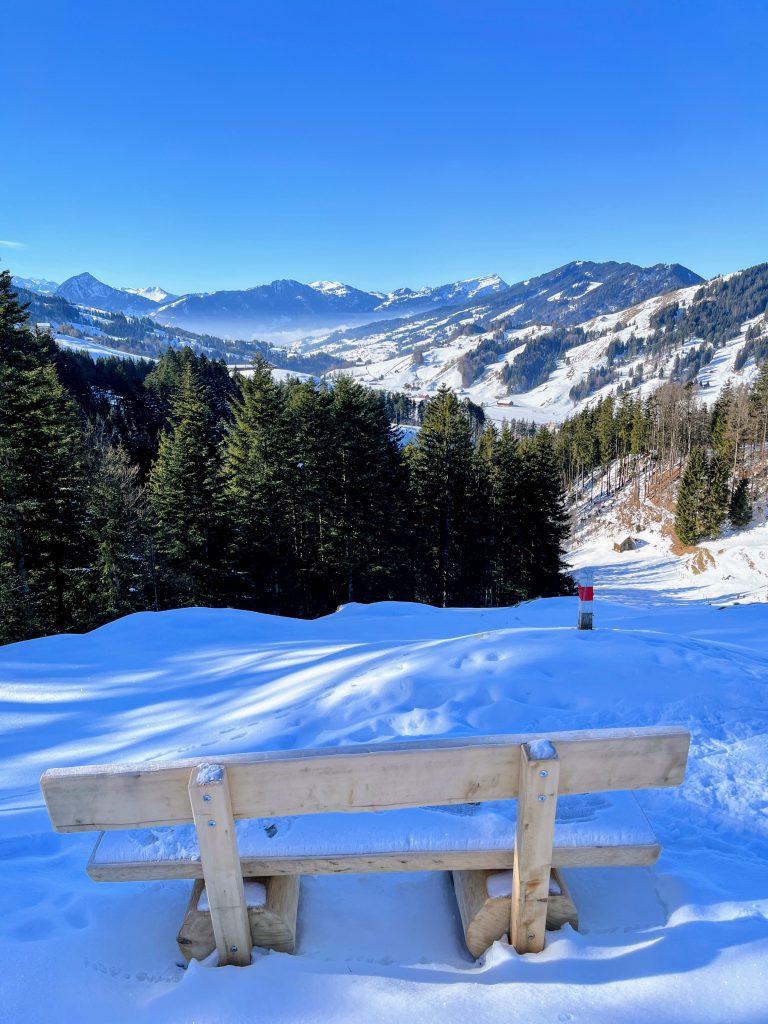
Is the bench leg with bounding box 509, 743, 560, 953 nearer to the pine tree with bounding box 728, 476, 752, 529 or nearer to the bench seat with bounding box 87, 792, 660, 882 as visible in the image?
the bench seat with bounding box 87, 792, 660, 882

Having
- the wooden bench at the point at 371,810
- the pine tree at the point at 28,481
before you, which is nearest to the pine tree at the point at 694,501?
the pine tree at the point at 28,481

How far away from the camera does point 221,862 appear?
2.33 meters

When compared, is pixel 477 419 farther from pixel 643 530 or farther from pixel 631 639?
pixel 631 639

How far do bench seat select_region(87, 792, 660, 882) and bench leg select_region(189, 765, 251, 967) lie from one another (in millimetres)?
175

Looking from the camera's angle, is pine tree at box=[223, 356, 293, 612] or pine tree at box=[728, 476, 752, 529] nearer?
pine tree at box=[223, 356, 293, 612]

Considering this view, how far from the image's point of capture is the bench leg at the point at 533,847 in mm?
2244

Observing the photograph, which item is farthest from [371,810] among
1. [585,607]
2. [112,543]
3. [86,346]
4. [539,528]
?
[86,346]

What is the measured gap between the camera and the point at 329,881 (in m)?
3.12

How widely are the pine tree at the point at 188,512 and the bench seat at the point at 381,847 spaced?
753 inches

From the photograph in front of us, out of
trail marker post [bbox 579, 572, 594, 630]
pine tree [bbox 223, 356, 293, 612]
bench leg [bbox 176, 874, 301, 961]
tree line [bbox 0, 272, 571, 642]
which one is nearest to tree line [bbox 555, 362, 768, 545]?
tree line [bbox 0, 272, 571, 642]

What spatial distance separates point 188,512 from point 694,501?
40.5 m

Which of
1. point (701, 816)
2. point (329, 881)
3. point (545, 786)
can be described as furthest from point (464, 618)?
point (545, 786)

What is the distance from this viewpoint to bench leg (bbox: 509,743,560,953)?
224 cm

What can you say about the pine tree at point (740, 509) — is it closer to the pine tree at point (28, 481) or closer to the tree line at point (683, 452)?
the tree line at point (683, 452)
